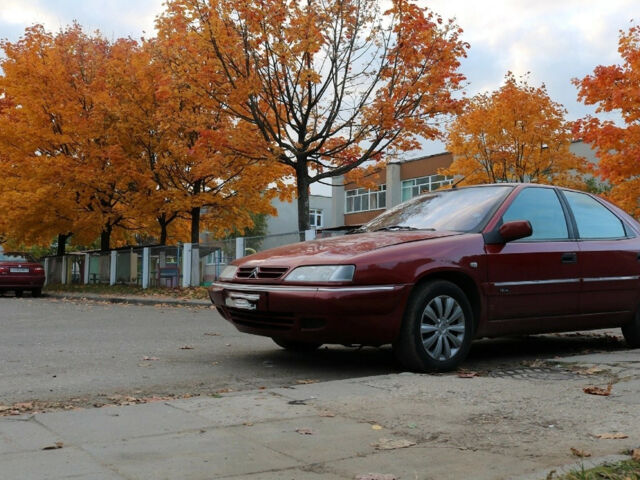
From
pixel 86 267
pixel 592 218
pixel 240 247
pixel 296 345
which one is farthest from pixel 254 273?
pixel 86 267

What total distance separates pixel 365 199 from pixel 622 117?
36709mm

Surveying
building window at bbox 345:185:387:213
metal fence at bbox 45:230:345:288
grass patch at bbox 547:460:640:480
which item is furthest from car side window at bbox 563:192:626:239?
building window at bbox 345:185:387:213

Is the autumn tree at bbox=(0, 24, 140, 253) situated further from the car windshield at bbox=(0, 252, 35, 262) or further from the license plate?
the license plate

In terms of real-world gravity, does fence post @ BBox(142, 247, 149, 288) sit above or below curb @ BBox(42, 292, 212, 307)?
above

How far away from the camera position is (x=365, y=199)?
5725cm

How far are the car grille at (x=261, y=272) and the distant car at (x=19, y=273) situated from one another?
62.1 ft

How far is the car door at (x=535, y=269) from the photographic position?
6.32 meters

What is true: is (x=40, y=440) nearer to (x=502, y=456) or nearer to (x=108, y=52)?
(x=502, y=456)

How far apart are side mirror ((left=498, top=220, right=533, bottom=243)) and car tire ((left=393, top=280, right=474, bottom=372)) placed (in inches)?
26.2

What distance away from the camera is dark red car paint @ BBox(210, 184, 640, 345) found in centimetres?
568

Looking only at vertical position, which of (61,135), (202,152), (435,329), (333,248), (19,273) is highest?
(61,135)

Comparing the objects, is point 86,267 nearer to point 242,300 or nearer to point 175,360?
point 175,360

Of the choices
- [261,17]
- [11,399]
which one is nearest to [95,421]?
[11,399]

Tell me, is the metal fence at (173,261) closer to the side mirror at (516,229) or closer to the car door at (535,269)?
the car door at (535,269)
